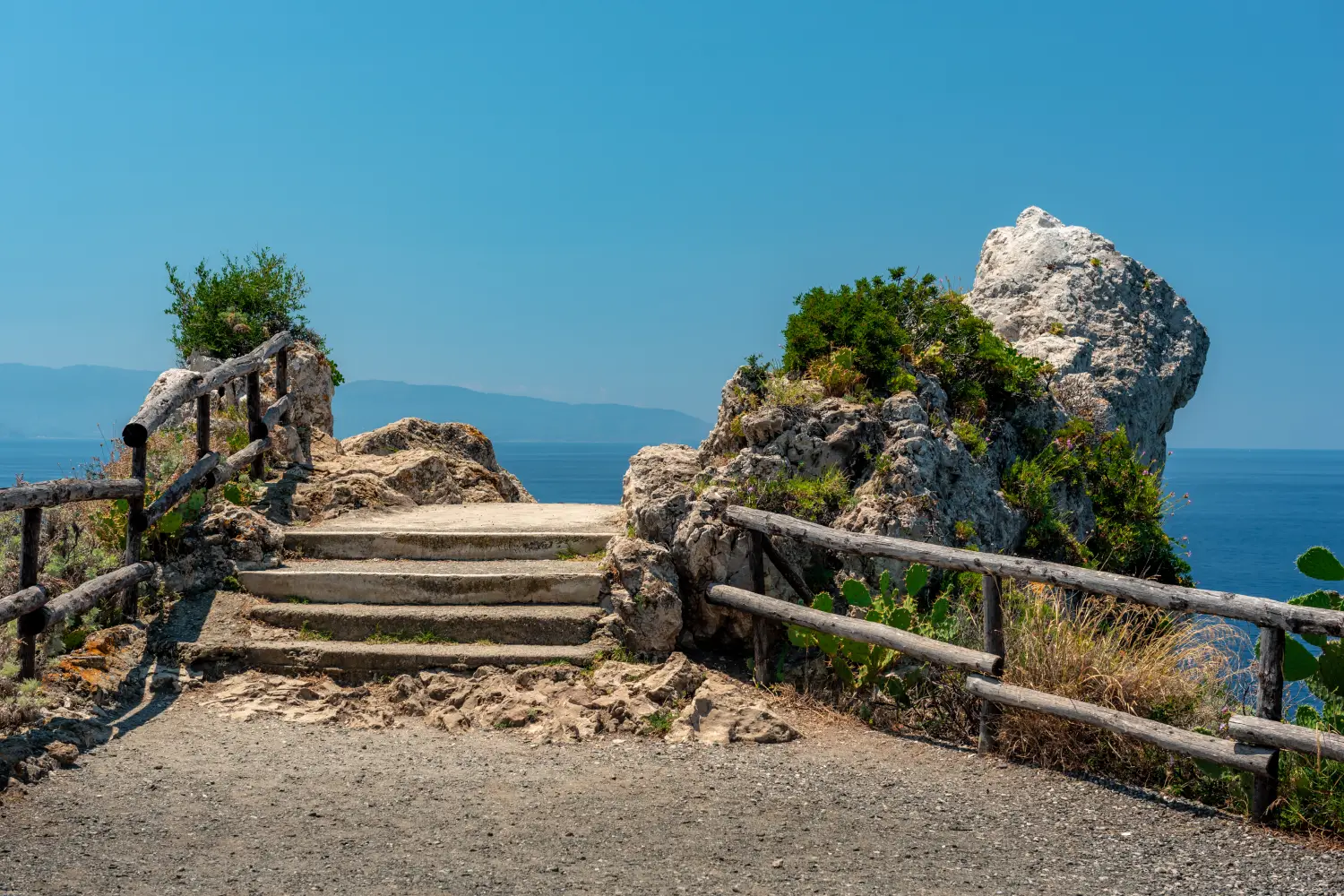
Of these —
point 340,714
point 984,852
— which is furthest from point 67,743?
point 984,852

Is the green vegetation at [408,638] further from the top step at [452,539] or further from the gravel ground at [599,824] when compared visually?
the gravel ground at [599,824]

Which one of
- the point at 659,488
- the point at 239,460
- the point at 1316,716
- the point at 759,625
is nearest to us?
the point at 1316,716

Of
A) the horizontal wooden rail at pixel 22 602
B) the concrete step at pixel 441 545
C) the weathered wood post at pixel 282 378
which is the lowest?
the horizontal wooden rail at pixel 22 602

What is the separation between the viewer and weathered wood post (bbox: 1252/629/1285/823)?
6.05 meters

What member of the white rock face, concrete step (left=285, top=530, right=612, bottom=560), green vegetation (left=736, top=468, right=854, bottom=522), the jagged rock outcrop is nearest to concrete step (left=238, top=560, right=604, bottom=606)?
concrete step (left=285, top=530, right=612, bottom=560)

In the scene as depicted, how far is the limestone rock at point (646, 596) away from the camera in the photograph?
8.78 meters

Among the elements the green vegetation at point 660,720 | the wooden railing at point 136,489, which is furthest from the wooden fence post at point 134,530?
the green vegetation at point 660,720

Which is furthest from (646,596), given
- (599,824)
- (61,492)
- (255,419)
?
(255,419)

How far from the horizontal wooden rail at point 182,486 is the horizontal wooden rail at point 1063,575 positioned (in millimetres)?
5031

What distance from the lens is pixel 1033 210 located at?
15.0 meters

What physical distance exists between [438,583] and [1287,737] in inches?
255

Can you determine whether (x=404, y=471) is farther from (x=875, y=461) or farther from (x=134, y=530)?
(x=875, y=461)

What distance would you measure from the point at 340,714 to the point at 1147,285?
451 inches

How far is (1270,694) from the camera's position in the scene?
241 inches
